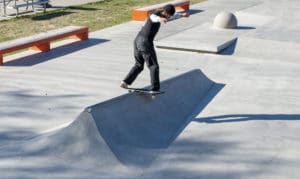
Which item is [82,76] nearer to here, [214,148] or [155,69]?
[155,69]

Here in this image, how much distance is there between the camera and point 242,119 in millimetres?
7676

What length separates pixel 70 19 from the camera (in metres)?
17.4

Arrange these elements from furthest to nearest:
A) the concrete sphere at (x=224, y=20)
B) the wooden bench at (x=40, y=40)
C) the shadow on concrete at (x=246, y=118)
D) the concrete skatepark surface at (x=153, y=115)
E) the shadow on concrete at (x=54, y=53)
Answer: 1. the concrete sphere at (x=224, y=20)
2. the shadow on concrete at (x=54, y=53)
3. the wooden bench at (x=40, y=40)
4. the shadow on concrete at (x=246, y=118)
5. the concrete skatepark surface at (x=153, y=115)

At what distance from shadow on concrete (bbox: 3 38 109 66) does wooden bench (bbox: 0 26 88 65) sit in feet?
0.65

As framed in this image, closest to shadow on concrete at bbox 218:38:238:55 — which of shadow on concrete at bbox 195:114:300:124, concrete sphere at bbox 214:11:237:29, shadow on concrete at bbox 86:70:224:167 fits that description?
concrete sphere at bbox 214:11:237:29

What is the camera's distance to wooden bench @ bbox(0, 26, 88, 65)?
34.9ft

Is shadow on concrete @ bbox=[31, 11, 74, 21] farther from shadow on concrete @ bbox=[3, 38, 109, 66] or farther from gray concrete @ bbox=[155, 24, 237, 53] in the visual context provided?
gray concrete @ bbox=[155, 24, 237, 53]

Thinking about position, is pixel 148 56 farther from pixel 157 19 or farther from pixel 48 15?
pixel 48 15

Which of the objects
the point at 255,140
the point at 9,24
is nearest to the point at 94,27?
the point at 9,24

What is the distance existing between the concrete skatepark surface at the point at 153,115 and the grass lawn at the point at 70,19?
281 centimetres

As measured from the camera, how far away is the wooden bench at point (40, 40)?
10.6 m

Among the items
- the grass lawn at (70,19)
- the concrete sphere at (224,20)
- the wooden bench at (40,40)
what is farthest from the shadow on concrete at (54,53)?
the concrete sphere at (224,20)

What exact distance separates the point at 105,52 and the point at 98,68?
5.53ft

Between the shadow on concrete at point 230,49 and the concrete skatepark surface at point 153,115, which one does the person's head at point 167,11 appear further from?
the shadow on concrete at point 230,49
